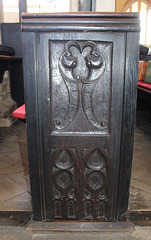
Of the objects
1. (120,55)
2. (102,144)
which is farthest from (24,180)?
(120,55)

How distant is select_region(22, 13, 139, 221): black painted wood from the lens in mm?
1327

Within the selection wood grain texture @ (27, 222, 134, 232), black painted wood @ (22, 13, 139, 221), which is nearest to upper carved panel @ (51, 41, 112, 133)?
black painted wood @ (22, 13, 139, 221)

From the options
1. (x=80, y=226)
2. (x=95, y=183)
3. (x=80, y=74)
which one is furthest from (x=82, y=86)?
(x=80, y=226)

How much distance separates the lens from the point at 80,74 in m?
1.40

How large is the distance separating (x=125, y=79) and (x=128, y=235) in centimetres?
100

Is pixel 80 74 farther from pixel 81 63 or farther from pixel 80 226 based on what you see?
pixel 80 226

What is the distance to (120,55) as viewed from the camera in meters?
1.36

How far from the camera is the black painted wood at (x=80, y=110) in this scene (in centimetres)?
133

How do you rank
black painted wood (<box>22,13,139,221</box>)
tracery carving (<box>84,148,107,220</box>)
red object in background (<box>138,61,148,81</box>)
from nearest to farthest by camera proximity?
black painted wood (<box>22,13,139,221</box>) → tracery carving (<box>84,148,107,220</box>) → red object in background (<box>138,61,148,81</box>)

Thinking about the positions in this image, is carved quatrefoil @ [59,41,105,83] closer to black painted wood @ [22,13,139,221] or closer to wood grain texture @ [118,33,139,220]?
black painted wood @ [22,13,139,221]

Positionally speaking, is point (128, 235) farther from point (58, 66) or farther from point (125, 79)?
point (58, 66)

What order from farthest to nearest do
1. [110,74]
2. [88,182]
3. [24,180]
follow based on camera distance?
[24,180]
[88,182]
[110,74]

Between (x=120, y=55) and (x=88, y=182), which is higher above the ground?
(x=120, y=55)

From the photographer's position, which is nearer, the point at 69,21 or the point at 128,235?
the point at 69,21
